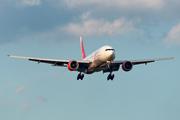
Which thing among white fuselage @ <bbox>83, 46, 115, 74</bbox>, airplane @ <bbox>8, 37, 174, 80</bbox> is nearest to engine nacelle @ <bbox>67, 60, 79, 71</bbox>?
airplane @ <bbox>8, 37, 174, 80</bbox>

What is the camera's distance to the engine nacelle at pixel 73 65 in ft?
217

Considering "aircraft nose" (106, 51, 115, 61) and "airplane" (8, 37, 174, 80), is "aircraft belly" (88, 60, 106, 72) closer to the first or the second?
"airplane" (8, 37, 174, 80)

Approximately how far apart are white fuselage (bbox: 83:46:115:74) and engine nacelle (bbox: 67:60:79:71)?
3.00 metres

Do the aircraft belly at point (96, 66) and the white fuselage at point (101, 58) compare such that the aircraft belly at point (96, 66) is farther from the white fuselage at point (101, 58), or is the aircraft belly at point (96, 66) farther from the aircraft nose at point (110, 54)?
the aircraft nose at point (110, 54)

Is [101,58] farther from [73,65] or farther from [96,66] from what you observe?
[73,65]

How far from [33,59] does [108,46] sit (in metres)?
15.2

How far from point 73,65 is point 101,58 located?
6.59m

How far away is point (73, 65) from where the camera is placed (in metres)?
66.5

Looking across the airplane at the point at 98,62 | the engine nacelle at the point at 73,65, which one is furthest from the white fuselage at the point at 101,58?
the engine nacelle at the point at 73,65

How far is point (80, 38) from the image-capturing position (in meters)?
102

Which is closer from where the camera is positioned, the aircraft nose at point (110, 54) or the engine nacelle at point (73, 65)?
the aircraft nose at point (110, 54)

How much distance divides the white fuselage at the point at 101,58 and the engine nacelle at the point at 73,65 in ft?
9.84

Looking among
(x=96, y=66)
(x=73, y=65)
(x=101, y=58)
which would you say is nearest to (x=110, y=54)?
(x=101, y=58)

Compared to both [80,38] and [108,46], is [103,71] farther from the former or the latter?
[80,38]
